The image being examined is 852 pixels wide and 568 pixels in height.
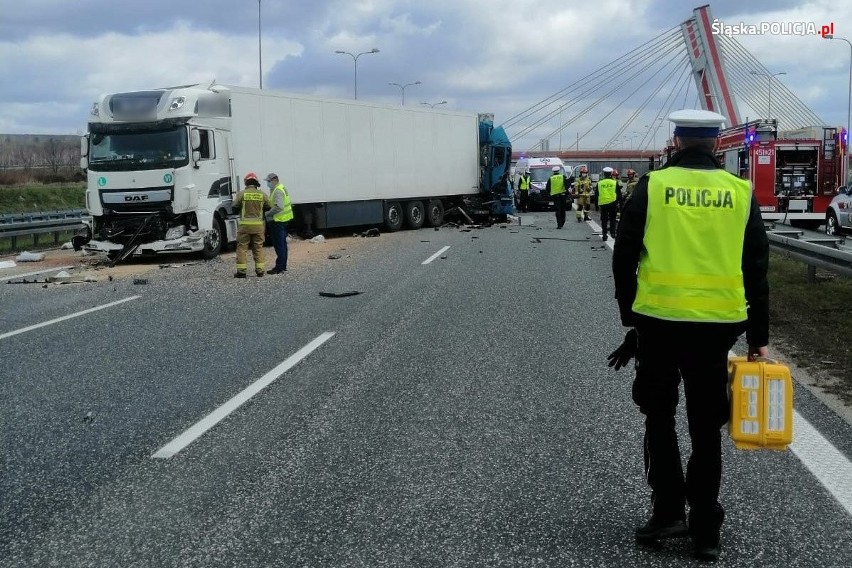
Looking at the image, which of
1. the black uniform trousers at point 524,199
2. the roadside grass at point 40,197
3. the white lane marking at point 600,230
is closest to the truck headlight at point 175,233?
the white lane marking at point 600,230

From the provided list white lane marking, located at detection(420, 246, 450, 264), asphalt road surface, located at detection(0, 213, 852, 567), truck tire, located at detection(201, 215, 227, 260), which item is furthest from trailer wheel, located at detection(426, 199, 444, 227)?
asphalt road surface, located at detection(0, 213, 852, 567)

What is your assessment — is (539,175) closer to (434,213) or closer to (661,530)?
(434,213)

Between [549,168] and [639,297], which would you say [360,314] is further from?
[549,168]

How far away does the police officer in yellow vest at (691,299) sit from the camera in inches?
139

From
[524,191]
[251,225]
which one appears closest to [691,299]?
[251,225]

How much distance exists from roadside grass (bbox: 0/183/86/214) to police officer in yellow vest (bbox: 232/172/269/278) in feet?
98.7

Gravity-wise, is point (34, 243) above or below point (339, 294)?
above

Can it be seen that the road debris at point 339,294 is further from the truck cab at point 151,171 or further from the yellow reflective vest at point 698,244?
the yellow reflective vest at point 698,244

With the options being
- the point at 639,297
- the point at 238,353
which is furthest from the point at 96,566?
the point at 238,353

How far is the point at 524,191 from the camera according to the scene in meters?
41.1

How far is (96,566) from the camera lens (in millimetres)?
3600

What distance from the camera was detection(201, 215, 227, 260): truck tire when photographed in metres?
18.1

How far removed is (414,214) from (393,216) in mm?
1281

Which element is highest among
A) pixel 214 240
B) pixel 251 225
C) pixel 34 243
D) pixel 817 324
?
pixel 251 225
